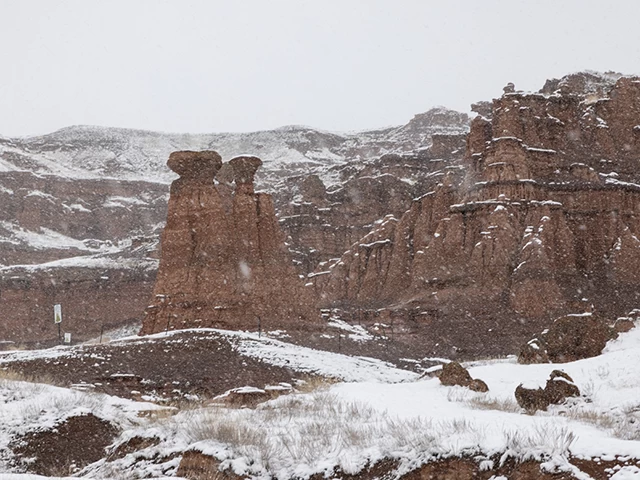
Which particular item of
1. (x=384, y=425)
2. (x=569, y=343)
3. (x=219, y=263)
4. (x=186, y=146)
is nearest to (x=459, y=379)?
(x=384, y=425)

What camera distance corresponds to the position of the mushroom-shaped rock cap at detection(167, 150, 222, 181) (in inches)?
1583

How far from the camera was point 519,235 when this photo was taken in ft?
179

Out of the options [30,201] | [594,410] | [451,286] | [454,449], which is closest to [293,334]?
[451,286]

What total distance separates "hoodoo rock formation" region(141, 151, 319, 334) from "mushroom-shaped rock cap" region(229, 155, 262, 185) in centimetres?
5

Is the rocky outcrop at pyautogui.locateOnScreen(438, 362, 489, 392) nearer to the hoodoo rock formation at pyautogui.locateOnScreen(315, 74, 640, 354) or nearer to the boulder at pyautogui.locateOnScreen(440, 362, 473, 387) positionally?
the boulder at pyautogui.locateOnScreen(440, 362, 473, 387)

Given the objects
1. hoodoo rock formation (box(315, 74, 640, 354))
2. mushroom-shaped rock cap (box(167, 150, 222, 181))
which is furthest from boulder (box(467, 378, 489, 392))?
hoodoo rock formation (box(315, 74, 640, 354))

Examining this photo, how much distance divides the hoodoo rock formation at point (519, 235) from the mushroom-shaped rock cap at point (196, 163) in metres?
15.7

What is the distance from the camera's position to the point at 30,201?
390 feet

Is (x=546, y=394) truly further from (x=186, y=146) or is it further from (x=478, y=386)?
(x=186, y=146)

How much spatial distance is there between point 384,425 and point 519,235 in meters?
42.5

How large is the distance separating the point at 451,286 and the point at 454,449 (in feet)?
140

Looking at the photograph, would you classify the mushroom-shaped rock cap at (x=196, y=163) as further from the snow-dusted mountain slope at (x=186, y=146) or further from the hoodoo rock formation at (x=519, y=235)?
the snow-dusted mountain slope at (x=186, y=146)

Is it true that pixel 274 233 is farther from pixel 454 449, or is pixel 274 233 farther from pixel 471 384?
pixel 454 449

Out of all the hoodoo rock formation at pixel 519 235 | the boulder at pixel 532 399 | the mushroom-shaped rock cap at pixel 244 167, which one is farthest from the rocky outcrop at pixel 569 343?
the mushroom-shaped rock cap at pixel 244 167
